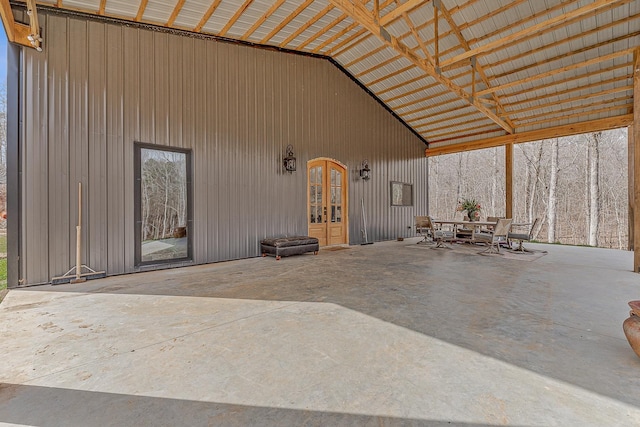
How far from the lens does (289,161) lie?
6832 mm

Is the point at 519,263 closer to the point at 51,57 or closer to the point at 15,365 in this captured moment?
the point at 15,365

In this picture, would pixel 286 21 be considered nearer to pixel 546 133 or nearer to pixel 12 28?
pixel 12 28

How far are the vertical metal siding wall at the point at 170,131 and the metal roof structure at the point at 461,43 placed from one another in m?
0.43

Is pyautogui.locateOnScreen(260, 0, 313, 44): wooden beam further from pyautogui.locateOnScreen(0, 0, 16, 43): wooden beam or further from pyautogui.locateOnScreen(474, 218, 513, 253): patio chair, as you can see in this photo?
pyautogui.locateOnScreen(474, 218, 513, 253): patio chair

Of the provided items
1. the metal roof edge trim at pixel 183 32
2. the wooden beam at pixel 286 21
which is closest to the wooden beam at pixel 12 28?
the metal roof edge trim at pixel 183 32

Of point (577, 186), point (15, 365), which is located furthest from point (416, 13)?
point (577, 186)

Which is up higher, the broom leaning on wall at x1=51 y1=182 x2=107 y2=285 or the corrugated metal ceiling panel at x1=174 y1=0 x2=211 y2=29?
the corrugated metal ceiling panel at x1=174 y1=0 x2=211 y2=29

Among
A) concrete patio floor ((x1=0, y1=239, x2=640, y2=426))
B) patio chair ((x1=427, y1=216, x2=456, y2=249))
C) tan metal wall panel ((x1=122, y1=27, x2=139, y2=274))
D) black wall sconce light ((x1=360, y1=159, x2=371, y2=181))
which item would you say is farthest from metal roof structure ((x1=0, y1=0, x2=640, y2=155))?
concrete patio floor ((x1=0, y1=239, x2=640, y2=426))

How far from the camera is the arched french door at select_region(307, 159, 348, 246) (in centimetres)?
755

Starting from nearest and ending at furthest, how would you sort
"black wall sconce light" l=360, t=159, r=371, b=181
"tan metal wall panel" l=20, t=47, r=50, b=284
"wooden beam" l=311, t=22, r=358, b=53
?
"tan metal wall panel" l=20, t=47, r=50, b=284, "wooden beam" l=311, t=22, r=358, b=53, "black wall sconce light" l=360, t=159, r=371, b=181

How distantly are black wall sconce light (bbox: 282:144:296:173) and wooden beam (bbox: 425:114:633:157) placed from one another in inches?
256

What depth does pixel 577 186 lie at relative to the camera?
44.3 feet

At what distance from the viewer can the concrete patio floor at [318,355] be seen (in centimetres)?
148

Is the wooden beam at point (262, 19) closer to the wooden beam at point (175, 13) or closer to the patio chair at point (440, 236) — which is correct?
the wooden beam at point (175, 13)
